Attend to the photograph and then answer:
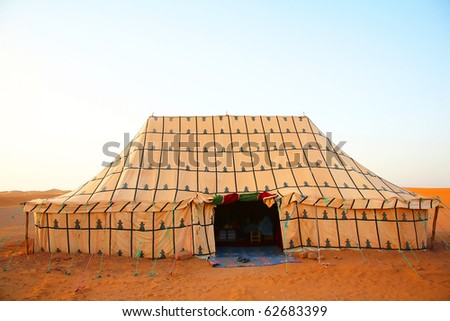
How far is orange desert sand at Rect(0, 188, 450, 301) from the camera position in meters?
5.65

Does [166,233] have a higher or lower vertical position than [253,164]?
lower

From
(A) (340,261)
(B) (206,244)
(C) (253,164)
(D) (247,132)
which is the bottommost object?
(A) (340,261)

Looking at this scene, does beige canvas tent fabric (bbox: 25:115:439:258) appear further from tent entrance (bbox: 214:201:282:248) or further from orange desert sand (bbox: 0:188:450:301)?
tent entrance (bbox: 214:201:282:248)

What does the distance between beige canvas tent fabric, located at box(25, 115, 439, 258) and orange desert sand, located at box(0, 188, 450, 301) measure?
460 millimetres

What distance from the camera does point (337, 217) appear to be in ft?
28.6

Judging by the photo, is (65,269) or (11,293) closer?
(11,293)

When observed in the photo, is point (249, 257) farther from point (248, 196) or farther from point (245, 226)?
point (245, 226)

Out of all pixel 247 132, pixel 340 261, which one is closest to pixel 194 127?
pixel 247 132

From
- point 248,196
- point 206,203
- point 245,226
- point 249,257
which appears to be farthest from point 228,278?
point 245,226

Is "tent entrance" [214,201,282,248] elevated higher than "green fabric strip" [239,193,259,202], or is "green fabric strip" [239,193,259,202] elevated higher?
"green fabric strip" [239,193,259,202]

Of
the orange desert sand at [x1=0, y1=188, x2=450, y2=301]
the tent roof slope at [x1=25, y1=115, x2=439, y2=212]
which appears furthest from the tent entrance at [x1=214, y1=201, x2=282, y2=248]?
the orange desert sand at [x1=0, y1=188, x2=450, y2=301]

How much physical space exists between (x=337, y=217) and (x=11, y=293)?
768 cm
